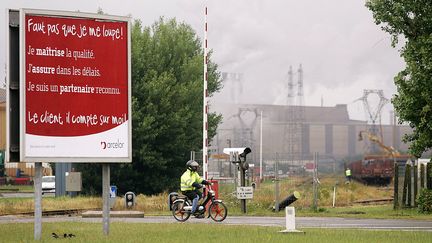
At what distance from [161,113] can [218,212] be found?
25676mm

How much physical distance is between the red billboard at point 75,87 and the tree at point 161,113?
101 feet

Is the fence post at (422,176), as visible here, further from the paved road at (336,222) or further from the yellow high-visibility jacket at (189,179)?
the yellow high-visibility jacket at (189,179)

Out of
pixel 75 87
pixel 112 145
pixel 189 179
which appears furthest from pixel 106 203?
pixel 189 179

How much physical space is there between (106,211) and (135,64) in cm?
3397

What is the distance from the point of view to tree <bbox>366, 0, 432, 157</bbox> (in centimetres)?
2894

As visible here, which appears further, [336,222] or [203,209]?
[203,209]

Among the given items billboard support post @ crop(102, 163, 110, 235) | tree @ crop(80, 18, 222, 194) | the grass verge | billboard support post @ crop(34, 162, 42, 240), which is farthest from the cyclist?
tree @ crop(80, 18, 222, 194)

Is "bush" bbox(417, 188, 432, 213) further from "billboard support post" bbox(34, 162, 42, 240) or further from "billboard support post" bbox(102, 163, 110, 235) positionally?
"billboard support post" bbox(34, 162, 42, 240)

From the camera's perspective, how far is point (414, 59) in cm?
2931

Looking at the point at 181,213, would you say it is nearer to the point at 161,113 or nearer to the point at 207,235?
the point at 207,235

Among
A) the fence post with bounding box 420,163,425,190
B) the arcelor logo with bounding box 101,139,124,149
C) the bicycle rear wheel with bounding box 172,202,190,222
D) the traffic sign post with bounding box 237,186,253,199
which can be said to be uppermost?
the arcelor logo with bounding box 101,139,124,149

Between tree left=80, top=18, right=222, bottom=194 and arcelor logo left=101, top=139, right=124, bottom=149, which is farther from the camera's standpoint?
tree left=80, top=18, right=222, bottom=194

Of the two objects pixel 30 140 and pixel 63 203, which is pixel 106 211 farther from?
pixel 63 203

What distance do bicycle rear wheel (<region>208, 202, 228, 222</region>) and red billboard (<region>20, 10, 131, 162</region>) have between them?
823 centimetres
